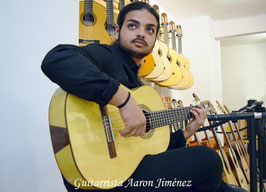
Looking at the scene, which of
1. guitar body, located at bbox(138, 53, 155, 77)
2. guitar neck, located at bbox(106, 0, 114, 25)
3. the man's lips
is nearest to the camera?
the man's lips

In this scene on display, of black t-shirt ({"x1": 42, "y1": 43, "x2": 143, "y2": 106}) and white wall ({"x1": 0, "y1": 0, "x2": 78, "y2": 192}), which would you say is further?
white wall ({"x1": 0, "y1": 0, "x2": 78, "y2": 192})

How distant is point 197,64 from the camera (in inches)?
171

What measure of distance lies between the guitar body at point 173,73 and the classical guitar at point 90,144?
6.19 ft

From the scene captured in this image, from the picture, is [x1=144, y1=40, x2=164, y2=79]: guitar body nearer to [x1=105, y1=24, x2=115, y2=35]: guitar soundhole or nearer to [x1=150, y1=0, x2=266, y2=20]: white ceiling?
Result: [x1=105, y1=24, x2=115, y2=35]: guitar soundhole

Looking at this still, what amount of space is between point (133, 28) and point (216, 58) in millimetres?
3879

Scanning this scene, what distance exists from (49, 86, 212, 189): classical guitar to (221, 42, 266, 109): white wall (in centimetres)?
606

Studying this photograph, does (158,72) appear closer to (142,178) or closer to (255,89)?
(142,178)

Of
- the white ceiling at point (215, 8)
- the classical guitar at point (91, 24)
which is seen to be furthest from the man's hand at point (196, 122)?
the white ceiling at point (215, 8)

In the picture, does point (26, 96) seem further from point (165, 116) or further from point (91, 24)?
point (165, 116)

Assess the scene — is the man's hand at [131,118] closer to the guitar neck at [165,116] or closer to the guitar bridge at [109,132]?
the guitar bridge at [109,132]

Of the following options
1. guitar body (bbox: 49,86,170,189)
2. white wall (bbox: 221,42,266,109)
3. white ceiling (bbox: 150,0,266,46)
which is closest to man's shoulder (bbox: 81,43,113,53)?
guitar body (bbox: 49,86,170,189)

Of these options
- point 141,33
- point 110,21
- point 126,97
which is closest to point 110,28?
point 110,21

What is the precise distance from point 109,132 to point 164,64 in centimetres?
200

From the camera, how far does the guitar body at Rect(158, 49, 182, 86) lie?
286 centimetres
